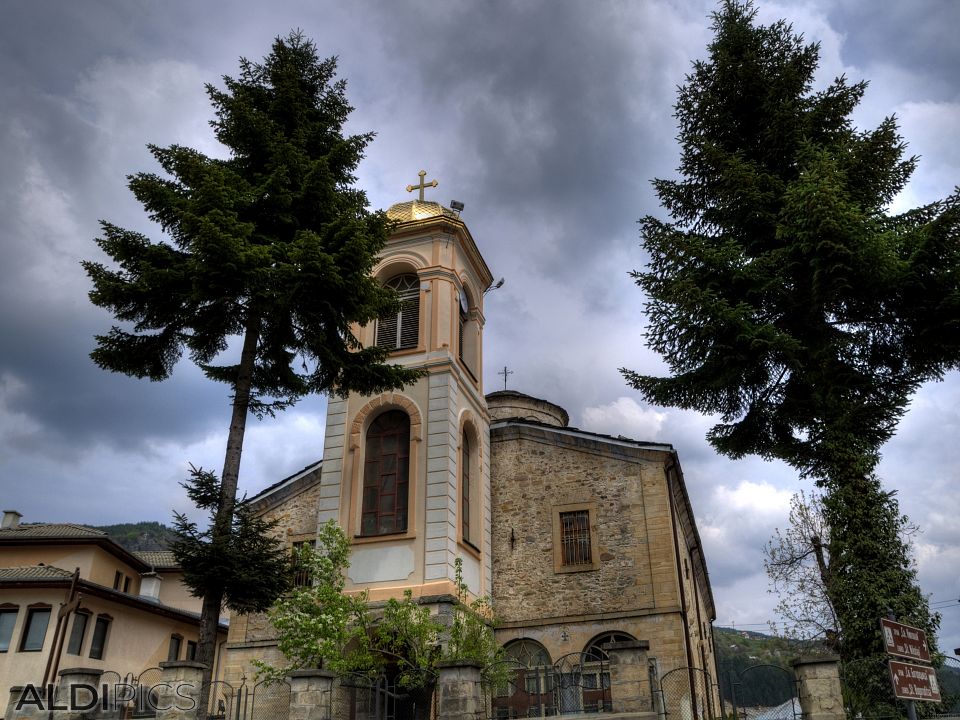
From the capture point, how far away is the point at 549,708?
1641 centimetres

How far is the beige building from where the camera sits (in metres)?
24.0

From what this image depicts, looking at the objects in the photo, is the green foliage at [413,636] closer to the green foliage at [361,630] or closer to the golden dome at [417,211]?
the green foliage at [361,630]

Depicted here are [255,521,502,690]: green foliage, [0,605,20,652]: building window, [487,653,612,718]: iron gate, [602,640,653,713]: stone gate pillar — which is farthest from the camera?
[0,605,20,652]: building window

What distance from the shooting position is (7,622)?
24.3 meters

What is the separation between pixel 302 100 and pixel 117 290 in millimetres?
5834

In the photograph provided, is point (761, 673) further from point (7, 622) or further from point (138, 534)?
point (138, 534)

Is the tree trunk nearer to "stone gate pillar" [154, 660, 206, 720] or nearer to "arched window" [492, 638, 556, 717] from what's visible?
"stone gate pillar" [154, 660, 206, 720]

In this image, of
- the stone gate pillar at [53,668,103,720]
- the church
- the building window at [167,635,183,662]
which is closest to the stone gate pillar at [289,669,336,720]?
the stone gate pillar at [53,668,103,720]

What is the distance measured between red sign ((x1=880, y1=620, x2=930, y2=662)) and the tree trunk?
381 inches

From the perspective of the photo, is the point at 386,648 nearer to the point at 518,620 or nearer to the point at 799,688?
the point at 518,620

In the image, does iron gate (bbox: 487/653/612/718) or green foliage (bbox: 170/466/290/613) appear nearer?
green foliage (bbox: 170/466/290/613)

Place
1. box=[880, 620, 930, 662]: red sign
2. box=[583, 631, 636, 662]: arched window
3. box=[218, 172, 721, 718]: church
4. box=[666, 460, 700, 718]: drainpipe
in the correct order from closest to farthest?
1. box=[880, 620, 930, 662]: red sign
2. box=[666, 460, 700, 718]: drainpipe
3. box=[218, 172, 721, 718]: church
4. box=[583, 631, 636, 662]: arched window

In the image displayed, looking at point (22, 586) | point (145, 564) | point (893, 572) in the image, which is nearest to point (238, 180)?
point (893, 572)

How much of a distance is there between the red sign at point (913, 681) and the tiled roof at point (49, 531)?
27.7 meters
